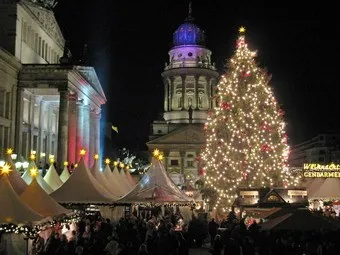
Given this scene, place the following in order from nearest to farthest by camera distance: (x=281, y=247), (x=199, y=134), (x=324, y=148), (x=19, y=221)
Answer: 1. (x=281, y=247)
2. (x=19, y=221)
3. (x=199, y=134)
4. (x=324, y=148)

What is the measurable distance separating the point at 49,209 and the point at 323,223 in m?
9.02

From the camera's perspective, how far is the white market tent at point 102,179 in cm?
3328

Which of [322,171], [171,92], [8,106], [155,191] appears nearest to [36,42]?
[8,106]

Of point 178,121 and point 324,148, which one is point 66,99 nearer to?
point 178,121

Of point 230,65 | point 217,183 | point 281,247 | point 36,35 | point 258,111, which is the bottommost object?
point 281,247

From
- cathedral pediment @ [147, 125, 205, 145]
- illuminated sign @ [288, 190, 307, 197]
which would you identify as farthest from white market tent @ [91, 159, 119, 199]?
cathedral pediment @ [147, 125, 205, 145]

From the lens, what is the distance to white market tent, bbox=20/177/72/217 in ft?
63.9

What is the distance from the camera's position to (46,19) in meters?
59.4

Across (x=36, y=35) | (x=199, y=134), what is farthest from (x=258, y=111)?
(x=199, y=134)

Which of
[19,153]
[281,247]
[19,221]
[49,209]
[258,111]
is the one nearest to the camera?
[281,247]

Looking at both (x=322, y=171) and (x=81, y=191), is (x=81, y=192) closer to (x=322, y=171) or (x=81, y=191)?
(x=81, y=191)

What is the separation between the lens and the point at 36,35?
185 ft

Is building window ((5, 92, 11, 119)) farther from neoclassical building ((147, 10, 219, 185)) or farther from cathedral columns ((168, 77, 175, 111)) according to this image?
cathedral columns ((168, 77, 175, 111))

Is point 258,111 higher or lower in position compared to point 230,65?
lower
